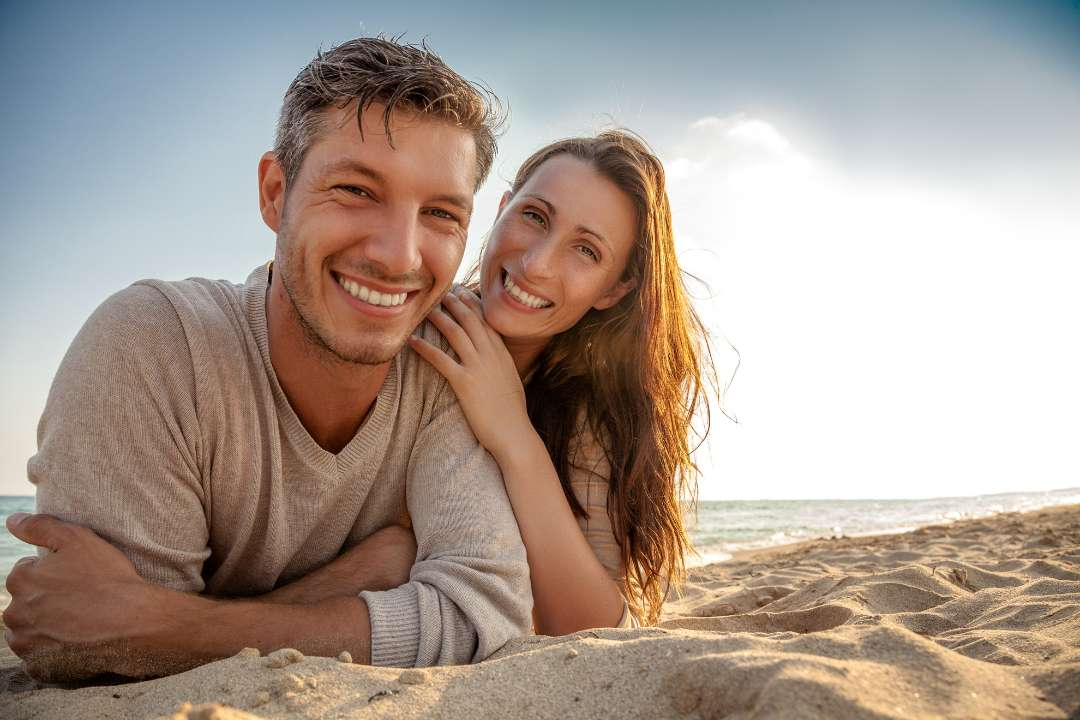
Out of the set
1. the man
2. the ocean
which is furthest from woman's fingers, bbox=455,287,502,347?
the ocean

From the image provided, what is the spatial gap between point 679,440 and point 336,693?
236 centimetres

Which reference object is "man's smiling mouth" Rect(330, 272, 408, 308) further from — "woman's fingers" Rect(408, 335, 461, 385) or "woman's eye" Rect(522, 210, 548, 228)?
"woman's eye" Rect(522, 210, 548, 228)

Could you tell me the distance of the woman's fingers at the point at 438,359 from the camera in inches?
113

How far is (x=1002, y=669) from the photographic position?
153 centimetres

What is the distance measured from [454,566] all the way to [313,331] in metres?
0.93

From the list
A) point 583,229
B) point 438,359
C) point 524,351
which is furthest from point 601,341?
point 438,359

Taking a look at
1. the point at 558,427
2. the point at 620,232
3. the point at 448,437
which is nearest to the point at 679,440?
the point at 558,427

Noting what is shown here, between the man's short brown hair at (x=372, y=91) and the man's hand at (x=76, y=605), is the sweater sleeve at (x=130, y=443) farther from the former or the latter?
the man's short brown hair at (x=372, y=91)

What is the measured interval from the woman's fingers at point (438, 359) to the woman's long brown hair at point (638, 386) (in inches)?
32.4

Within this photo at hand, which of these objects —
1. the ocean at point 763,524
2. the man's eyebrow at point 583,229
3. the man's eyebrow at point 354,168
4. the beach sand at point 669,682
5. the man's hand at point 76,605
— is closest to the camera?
the beach sand at point 669,682

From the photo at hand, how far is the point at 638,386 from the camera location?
361 centimetres

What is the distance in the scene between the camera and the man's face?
240 cm

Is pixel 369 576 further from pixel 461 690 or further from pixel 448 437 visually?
pixel 461 690

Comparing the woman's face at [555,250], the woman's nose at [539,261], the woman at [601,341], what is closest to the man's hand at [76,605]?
the woman at [601,341]
